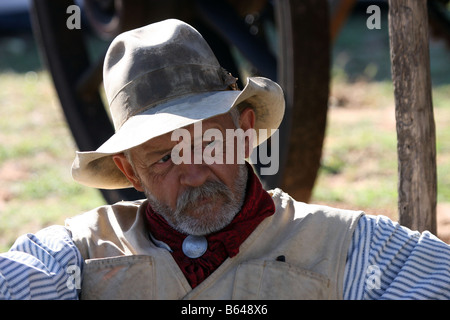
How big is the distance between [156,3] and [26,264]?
2548mm

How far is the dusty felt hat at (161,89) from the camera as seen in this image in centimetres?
246

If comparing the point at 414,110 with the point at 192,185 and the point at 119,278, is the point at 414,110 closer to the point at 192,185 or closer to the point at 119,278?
the point at 192,185

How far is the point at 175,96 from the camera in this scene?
2.56 m

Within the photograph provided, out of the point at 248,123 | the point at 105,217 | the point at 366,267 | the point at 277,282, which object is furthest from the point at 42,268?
the point at 366,267

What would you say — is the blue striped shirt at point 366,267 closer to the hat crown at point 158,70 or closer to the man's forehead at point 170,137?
the man's forehead at point 170,137

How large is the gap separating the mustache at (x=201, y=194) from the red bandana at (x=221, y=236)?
0.11 m

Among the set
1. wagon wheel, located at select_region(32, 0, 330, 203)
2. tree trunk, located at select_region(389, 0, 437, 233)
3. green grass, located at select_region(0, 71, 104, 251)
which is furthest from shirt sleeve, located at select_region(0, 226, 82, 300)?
green grass, located at select_region(0, 71, 104, 251)

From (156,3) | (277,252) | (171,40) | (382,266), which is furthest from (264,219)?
(156,3)

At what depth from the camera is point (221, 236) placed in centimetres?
248

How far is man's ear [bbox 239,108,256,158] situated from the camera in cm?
269

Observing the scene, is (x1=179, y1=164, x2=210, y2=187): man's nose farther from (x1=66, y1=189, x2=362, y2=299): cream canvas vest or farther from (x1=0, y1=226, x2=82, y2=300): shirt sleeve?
(x1=0, y1=226, x2=82, y2=300): shirt sleeve

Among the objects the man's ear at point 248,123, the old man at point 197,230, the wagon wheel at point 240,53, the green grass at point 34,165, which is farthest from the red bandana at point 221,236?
the green grass at point 34,165

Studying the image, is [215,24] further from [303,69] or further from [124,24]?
[303,69]

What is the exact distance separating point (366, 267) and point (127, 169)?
35.7 inches
